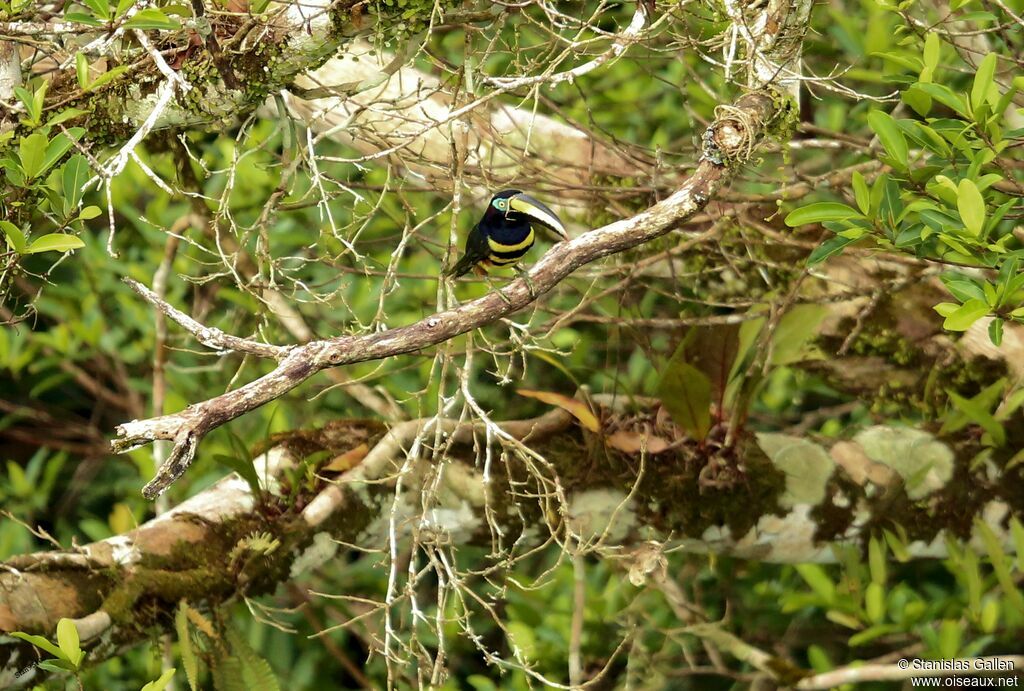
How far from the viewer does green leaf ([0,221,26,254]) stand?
221 centimetres

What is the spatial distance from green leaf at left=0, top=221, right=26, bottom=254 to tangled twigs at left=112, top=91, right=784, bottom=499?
0.43 metres

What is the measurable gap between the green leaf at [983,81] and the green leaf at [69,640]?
6.54ft

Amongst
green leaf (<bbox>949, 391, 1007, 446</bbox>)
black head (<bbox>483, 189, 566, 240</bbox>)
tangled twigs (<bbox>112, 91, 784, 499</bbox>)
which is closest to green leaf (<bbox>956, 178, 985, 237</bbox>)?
tangled twigs (<bbox>112, 91, 784, 499</bbox>)

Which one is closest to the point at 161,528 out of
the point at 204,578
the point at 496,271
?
the point at 204,578

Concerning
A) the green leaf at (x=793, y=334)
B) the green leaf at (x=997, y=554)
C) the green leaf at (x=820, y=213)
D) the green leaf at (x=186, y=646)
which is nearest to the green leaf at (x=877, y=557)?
the green leaf at (x=997, y=554)

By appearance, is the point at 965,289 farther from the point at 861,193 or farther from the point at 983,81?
the point at 983,81

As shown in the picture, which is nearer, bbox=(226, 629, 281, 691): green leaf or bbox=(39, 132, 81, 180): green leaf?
bbox=(39, 132, 81, 180): green leaf

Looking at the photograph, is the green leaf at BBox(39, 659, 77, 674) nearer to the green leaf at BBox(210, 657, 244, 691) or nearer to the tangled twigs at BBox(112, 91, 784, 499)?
the green leaf at BBox(210, 657, 244, 691)

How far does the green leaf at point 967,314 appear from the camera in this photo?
Result: 6.79 ft

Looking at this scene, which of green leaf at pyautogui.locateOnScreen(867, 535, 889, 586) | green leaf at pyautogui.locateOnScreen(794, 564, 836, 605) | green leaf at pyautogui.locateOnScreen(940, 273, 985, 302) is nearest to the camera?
green leaf at pyautogui.locateOnScreen(940, 273, 985, 302)

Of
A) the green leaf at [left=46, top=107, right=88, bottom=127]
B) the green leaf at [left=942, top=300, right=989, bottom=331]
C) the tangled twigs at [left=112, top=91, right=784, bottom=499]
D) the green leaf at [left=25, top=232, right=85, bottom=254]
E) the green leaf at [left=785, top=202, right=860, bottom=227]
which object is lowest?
the green leaf at [left=942, top=300, right=989, bottom=331]

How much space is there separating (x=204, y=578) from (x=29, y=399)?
2.70 meters

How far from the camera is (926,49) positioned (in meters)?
2.39

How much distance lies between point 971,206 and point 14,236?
5.69 ft
